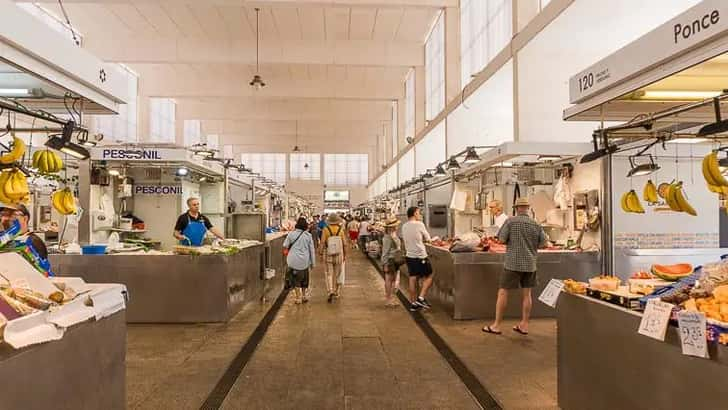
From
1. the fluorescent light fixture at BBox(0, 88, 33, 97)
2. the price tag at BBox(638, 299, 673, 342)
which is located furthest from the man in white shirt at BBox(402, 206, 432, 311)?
the fluorescent light fixture at BBox(0, 88, 33, 97)

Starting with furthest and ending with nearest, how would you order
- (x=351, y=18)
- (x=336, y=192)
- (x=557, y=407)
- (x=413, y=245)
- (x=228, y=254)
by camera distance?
(x=336, y=192), (x=351, y=18), (x=413, y=245), (x=228, y=254), (x=557, y=407)

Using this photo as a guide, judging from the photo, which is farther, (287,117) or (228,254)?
(287,117)

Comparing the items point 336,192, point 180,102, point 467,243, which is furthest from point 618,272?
point 336,192

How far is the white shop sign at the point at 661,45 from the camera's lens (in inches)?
102

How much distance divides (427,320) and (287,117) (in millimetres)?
16023

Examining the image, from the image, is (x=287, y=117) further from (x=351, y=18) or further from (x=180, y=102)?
(x=351, y=18)

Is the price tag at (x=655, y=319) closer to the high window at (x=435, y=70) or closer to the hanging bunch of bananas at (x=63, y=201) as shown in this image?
the hanging bunch of bananas at (x=63, y=201)

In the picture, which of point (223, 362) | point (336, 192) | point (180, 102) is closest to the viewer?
point (223, 362)

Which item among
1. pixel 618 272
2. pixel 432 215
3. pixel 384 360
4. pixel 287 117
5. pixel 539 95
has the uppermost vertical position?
pixel 287 117

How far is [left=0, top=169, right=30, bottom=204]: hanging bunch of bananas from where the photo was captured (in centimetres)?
360

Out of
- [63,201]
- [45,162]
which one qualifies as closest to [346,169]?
[63,201]

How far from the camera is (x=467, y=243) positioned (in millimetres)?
7609

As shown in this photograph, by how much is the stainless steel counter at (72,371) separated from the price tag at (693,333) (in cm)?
316

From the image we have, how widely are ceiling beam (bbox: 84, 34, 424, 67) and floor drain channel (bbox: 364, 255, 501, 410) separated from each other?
7.95 m
